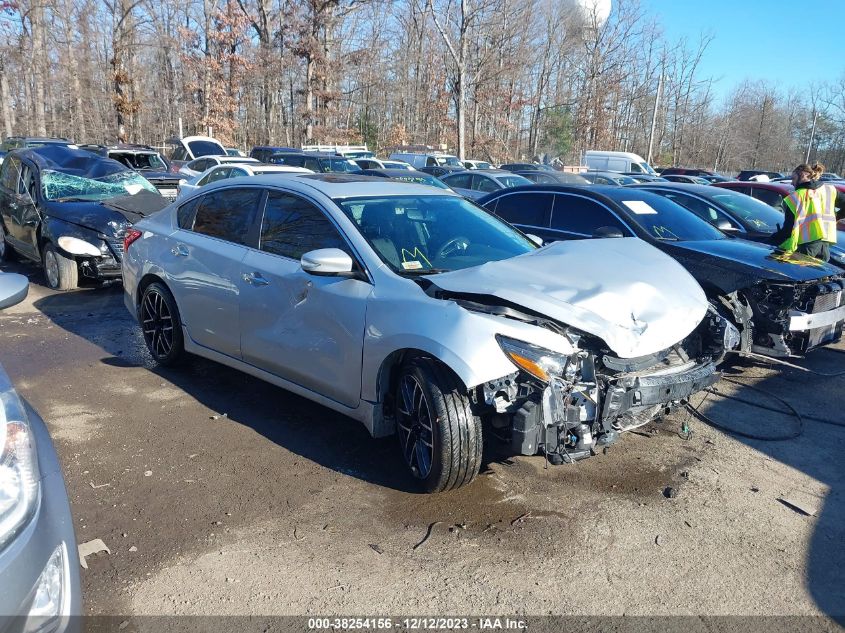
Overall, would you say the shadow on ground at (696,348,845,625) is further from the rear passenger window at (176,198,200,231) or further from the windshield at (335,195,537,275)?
the rear passenger window at (176,198,200,231)

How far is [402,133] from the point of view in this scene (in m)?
44.8

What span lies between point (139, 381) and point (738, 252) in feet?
18.0

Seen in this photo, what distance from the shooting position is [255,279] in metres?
4.63

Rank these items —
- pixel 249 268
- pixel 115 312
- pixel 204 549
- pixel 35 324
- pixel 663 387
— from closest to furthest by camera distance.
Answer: pixel 204 549, pixel 663 387, pixel 249 268, pixel 35 324, pixel 115 312

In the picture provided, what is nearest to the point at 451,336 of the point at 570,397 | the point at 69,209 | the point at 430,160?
the point at 570,397

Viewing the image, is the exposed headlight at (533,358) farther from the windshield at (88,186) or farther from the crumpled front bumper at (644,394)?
the windshield at (88,186)

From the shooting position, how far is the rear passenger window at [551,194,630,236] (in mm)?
7352

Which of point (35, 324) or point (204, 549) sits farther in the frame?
point (35, 324)

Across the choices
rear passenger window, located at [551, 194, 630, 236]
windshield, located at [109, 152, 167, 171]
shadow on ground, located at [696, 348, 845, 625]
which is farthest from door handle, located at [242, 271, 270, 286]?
windshield, located at [109, 152, 167, 171]

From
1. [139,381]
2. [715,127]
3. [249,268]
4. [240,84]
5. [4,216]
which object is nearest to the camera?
[249,268]

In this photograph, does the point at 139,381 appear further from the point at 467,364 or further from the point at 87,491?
the point at 467,364

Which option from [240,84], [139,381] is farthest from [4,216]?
[240,84]

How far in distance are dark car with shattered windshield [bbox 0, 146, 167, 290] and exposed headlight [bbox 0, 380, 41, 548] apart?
6.94 m

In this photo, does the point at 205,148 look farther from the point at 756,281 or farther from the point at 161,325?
the point at 756,281
